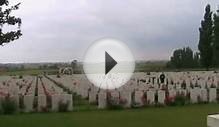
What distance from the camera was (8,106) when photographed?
1534 cm

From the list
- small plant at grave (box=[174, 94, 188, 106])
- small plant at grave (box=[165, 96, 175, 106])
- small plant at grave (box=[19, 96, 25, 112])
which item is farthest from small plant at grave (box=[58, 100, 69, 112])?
small plant at grave (box=[174, 94, 188, 106])

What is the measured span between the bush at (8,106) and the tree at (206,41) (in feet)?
136

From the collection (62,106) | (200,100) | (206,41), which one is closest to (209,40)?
(206,41)

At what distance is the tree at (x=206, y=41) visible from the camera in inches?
2140

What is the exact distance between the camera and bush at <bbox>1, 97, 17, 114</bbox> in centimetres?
1522

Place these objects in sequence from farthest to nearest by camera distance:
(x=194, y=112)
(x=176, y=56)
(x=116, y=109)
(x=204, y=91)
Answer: (x=176, y=56) → (x=204, y=91) → (x=116, y=109) → (x=194, y=112)

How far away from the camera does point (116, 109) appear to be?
16234 mm

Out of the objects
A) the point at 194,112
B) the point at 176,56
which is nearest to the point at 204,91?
the point at 194,112

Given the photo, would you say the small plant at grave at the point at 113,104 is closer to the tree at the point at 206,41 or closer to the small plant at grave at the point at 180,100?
the small plant at grave at the point at 180,100

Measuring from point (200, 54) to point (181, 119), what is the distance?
143 feet

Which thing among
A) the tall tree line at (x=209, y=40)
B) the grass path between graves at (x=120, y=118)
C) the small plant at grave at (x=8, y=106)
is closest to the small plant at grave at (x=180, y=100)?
the grass path between graves at (x=120, y=118)

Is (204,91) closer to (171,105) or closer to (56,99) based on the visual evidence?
(171,105)

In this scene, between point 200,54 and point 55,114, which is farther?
point 200,54

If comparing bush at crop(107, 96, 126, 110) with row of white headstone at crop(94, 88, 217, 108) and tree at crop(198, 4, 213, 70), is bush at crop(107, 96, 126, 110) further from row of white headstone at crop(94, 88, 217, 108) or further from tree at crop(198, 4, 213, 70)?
tree at crop(198, 4, 213, 70)
